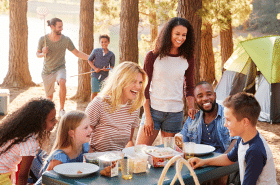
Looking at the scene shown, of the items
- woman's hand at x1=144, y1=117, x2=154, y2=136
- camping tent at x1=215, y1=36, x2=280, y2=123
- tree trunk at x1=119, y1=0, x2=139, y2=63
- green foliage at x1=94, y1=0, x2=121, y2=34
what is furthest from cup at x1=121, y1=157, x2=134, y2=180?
green foliage at x1=94, y1=0, x2=121, y2=34

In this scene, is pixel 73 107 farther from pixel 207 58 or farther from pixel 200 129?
pixel 200 129

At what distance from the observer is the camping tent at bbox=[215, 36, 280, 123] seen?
6730mm

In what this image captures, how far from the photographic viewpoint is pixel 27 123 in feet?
7.64

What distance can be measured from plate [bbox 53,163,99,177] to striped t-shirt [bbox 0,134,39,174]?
397 millimetres

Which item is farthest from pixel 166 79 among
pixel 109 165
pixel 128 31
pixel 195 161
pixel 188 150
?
pixel 128 31

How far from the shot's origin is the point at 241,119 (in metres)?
2.02

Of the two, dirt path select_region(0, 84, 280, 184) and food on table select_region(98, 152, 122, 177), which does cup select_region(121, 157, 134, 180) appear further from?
dirt path select_region(0, 84, 280, 184)

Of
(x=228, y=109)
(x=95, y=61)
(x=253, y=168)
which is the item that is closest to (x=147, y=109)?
(x=228, y=109)

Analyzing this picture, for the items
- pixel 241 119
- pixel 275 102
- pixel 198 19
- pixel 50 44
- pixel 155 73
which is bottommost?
pixel 275 102

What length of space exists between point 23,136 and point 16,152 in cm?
11

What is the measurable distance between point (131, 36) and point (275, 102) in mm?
3073

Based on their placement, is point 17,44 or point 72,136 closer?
point 72,136

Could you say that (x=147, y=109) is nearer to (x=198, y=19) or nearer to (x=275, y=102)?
(x=198, y=19)

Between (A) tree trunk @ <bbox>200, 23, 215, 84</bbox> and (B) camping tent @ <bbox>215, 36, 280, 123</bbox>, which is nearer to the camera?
(B) camping tent @ <bbox>215, 36, 280, 123</bbox>
